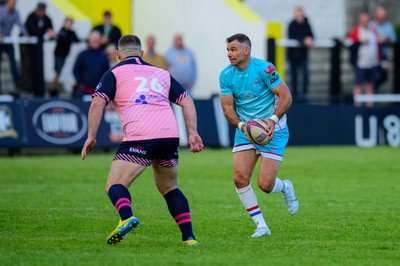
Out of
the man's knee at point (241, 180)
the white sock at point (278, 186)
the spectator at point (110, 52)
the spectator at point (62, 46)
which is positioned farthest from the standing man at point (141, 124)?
the spectator at point (62, 46)

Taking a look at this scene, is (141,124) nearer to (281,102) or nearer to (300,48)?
(281,102)

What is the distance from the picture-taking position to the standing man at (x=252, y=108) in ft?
36.4

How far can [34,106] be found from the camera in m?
22.0

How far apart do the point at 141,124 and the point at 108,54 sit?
45.1 ft

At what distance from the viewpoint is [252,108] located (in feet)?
37.1

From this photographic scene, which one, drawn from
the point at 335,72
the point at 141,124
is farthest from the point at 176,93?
the point at 335,72

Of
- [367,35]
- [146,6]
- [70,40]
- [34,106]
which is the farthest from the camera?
[146,6]

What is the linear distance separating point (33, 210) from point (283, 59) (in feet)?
44.9

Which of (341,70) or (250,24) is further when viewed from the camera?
(341,70)

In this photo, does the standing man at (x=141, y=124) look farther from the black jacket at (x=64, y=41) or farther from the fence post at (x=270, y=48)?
A: the fence post at (x=270, y=48)

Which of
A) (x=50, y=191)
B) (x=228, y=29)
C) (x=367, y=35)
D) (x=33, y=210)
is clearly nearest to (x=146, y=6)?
(x=228, y=29)

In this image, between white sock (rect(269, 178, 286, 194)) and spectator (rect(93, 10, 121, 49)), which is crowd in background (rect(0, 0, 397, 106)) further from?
white sock (rect(269, 178, 286, 194))

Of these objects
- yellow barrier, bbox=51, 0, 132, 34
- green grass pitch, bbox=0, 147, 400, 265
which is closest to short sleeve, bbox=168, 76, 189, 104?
green grass pitch, bbox=0, 147, 400, 265

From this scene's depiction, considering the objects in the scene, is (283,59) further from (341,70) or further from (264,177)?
(264,177)
